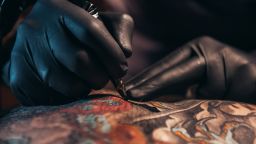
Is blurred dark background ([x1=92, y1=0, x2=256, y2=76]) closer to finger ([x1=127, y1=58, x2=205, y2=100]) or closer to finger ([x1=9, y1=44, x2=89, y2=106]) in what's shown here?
finger ([x1=127, y1=58, x2=205, y2=100])

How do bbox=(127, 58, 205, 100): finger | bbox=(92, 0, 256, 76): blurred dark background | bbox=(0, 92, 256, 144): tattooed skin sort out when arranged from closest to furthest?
1. bbox=(0, 92, 256, 144): tattooed skin
2. bbox=(127, 58, 205, 100): finger
3. bbox=(92, 0, 256, 76): blurred dark background

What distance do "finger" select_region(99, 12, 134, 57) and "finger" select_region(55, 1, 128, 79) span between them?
0.02 m

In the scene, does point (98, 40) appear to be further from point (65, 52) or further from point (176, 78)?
point (176, 78)

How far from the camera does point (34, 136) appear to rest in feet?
1.92

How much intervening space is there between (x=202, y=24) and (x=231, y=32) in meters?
0.07

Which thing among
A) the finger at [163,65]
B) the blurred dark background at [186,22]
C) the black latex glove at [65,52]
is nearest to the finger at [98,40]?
the black latex glove at [65,52]

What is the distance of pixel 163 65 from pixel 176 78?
4 cm

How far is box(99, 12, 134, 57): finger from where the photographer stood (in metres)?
0.66

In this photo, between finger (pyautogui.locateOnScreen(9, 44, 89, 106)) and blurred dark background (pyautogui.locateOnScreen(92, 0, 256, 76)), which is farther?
blurred dark background (pyautogui.locateOnScreen(92, 0, 256, 76))

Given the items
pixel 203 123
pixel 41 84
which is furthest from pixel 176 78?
pixel 41 84

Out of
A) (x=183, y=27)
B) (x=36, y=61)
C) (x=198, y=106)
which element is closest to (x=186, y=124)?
(x=198, y=106)

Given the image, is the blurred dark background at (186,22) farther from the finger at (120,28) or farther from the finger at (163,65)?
the finger at (120,28)

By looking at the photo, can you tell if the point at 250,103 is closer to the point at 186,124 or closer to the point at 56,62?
the point at 186,124

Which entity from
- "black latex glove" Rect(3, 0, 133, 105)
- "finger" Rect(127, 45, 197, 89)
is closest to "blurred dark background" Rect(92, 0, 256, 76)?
"finger" Rect(127, 45, 197, 89)
